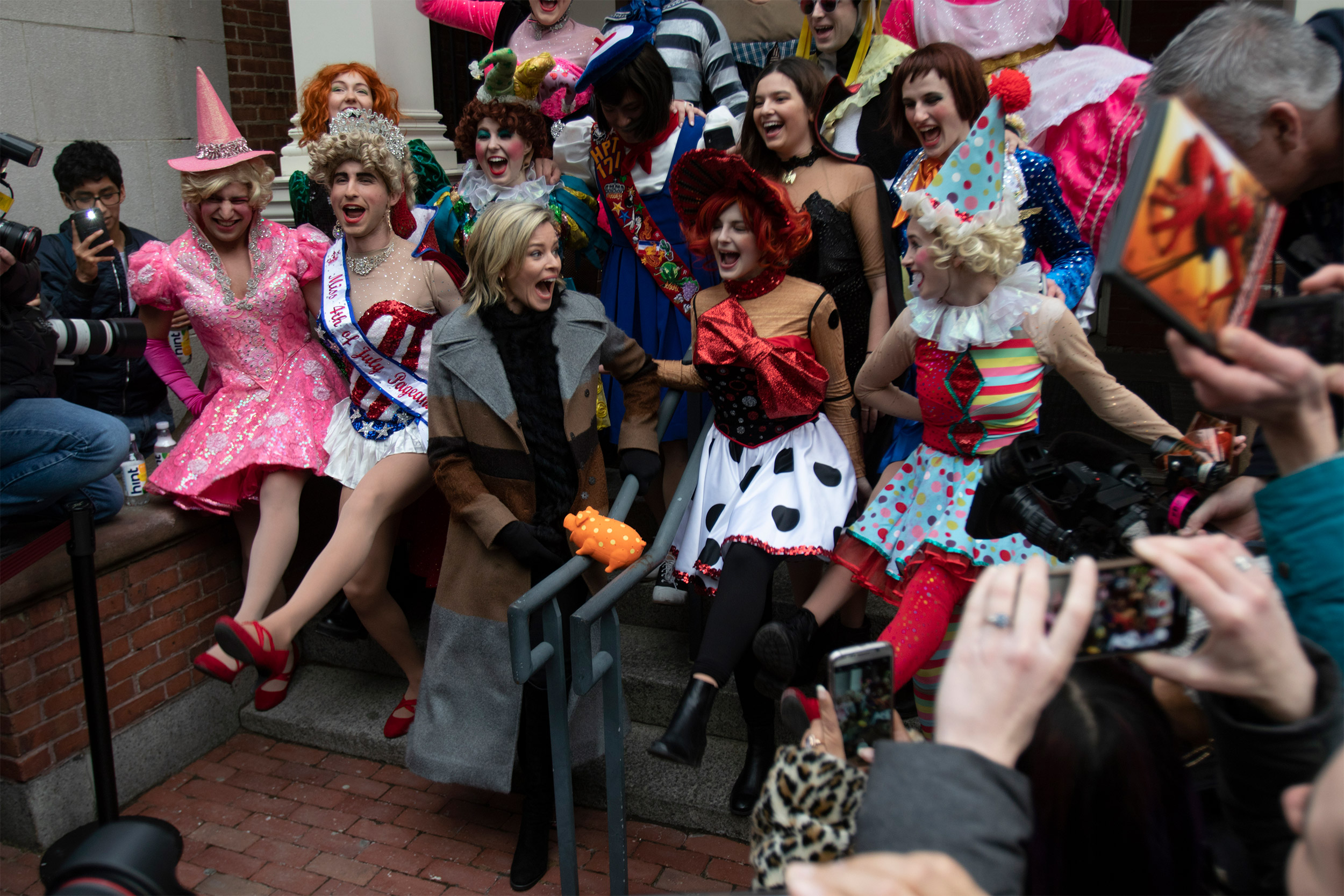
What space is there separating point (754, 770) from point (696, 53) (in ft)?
8.89

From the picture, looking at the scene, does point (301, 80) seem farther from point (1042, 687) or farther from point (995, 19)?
point (1042, 687)

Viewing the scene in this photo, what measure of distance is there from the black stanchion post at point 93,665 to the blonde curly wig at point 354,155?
4.56ft

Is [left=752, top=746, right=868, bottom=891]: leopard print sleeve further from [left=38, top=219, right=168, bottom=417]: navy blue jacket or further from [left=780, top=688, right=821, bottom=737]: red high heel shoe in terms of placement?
[left=38, top=219, right=168, bottom=417]: navy blue jacket

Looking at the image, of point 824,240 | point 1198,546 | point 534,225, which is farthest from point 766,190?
point 1198,546

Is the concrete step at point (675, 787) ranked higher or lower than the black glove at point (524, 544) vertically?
lower

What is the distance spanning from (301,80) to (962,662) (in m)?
5.67

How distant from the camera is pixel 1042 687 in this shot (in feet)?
3.36

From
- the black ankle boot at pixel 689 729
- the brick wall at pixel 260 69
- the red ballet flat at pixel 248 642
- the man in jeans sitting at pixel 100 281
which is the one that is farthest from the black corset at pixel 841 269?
the brick wall at pixel 260 69

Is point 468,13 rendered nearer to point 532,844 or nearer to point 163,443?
point 163,443

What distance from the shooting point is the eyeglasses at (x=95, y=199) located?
450 centimetres

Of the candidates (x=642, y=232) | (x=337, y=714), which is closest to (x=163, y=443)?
(x=337, y=714)

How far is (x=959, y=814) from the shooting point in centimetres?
100

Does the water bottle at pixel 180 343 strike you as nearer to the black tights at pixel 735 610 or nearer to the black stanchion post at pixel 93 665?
the black stanchion post at pixel 93 665

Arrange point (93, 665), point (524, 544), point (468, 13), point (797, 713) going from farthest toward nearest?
point (468, 13) → point (93, 665) → point (524, 544) → point (797, 713)
